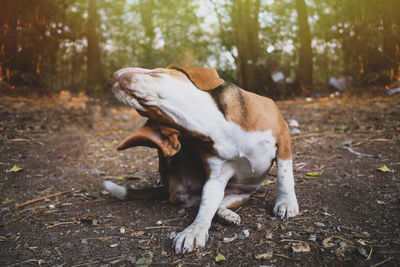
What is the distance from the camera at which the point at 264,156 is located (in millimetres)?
1863

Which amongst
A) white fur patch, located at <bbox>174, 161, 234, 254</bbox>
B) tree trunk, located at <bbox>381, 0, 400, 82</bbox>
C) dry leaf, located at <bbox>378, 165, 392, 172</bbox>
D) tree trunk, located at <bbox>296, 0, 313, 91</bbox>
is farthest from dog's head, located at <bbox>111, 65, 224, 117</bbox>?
tree trunk, located at <bbox>296, 0, 313, 91</bbox>

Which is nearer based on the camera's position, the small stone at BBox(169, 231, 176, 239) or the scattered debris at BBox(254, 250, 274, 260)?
the scattered debris at BBox(254, 250, 274, 260)

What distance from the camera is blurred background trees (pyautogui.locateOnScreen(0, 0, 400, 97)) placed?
7.20 metres

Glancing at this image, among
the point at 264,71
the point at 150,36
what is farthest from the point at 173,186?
the point at 150,36

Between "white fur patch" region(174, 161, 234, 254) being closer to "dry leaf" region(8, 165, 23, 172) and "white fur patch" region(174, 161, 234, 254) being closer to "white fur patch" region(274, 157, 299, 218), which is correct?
"white fur patch" region(274, 157, 299, 218)

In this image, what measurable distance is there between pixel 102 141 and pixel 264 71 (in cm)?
584

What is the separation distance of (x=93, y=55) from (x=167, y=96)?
8.00 meters

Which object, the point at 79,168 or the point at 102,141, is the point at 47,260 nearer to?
the point at 79,168

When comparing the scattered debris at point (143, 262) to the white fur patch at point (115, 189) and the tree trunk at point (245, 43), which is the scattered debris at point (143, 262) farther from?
the tree trunk at point (245, 43)

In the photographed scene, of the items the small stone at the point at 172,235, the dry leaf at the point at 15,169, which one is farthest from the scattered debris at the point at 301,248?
the dry leaf at the point at 15,169

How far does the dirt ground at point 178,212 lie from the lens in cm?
161

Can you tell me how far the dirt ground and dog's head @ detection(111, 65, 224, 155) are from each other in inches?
26.3

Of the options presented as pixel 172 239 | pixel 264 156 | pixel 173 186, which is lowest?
pixel 172 239

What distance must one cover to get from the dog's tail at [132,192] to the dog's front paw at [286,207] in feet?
3.24
